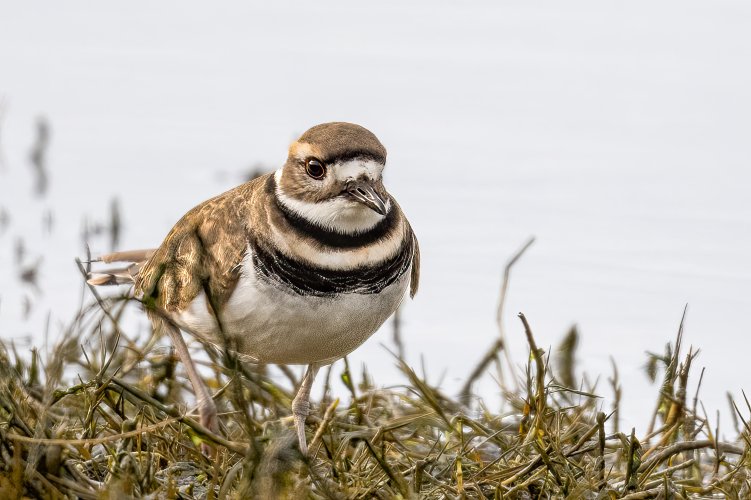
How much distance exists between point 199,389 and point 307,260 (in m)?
0.80

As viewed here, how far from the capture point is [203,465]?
4617mm

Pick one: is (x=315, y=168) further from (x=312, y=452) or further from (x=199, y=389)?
(x=312, y=452)

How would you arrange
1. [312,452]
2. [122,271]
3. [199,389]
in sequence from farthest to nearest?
[122,271] < [199,389] < [312,452]

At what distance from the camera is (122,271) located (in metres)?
6.77

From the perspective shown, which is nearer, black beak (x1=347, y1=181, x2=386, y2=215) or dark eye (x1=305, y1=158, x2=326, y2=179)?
black beak (x1=347, y1=181, x2=386, y2=215)

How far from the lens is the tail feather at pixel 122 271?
6676 mm

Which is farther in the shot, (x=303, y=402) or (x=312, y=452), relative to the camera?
(x=303, y=402)

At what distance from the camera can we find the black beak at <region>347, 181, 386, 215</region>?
5180 mm

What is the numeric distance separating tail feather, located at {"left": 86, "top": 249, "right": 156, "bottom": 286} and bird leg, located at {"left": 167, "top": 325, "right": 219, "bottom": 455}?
74cm

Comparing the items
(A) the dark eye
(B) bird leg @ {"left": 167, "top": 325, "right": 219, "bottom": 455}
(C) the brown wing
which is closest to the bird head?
A: (A) the dark eye

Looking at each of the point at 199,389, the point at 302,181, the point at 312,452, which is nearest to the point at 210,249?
the point at 302,181

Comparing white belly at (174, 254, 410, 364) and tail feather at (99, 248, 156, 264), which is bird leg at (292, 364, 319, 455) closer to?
white belly at (174, 254, 410, 364)

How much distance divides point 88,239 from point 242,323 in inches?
155

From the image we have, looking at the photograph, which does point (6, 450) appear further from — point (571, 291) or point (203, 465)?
point (571, 291)
